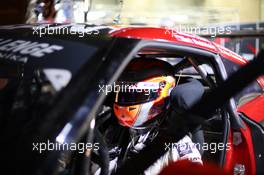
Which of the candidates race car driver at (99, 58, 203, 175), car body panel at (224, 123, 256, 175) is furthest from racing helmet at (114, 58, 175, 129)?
car body panel at (224, 123, 256, 175)

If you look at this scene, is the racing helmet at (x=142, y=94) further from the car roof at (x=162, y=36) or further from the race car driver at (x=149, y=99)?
the car roof at (x=162, y=36)

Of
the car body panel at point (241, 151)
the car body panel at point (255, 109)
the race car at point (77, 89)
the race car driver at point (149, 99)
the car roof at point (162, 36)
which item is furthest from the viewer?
the car body panel at point (255, 109)

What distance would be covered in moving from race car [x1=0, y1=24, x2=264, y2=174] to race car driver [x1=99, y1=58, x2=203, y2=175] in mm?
141

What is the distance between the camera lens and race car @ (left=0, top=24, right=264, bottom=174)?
1324 millimetres

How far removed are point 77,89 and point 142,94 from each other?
0.76m

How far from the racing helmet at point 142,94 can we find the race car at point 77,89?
153 millimetres

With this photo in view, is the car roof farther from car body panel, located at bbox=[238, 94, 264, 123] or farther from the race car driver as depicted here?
car body panel, located at bbox=[238, 94, 264, 123]

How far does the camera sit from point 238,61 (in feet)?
7.89

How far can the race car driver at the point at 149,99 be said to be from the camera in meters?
2.10

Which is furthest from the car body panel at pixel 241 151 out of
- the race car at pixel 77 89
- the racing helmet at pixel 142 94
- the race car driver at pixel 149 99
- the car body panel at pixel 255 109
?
the racing helmet at pixel 142 94

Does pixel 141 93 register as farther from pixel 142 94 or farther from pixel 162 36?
pixel 162 36

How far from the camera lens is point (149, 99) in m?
2.12

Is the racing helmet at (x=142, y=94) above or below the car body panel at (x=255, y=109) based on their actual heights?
above

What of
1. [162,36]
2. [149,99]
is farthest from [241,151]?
[162,36]
